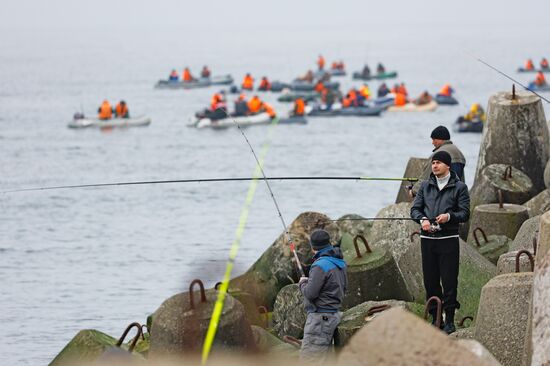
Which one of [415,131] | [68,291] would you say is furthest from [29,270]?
[415,131]

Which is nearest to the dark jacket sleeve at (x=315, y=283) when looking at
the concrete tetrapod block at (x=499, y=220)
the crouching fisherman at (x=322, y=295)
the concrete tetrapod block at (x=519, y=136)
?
the crouching fisherman at (x=322, y=295)

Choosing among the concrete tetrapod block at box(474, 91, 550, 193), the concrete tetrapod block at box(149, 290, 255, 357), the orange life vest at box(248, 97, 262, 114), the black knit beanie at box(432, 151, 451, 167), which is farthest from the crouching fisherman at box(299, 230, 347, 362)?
the orange life vest at box(248, 97, 262, 114)

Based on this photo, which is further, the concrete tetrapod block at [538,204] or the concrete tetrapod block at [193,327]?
the concrete tetrapod block at [538,204]

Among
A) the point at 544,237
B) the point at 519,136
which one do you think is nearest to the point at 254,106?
the point at 519,136

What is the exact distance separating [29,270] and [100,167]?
64.8 ft

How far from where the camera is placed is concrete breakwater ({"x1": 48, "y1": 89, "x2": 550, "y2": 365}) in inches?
256

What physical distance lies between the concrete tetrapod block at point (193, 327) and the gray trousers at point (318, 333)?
44cm

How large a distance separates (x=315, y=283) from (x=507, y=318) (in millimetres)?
1345

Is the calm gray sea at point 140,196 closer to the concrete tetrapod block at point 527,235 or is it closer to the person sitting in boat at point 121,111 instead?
the person sitting in boat at point 121,111

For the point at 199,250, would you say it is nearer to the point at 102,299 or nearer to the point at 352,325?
the point at 102,299

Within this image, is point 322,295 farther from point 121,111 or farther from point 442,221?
point 121,111

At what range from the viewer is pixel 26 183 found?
1642 inches

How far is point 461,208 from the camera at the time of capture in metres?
10.7

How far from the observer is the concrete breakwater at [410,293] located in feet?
21.3
